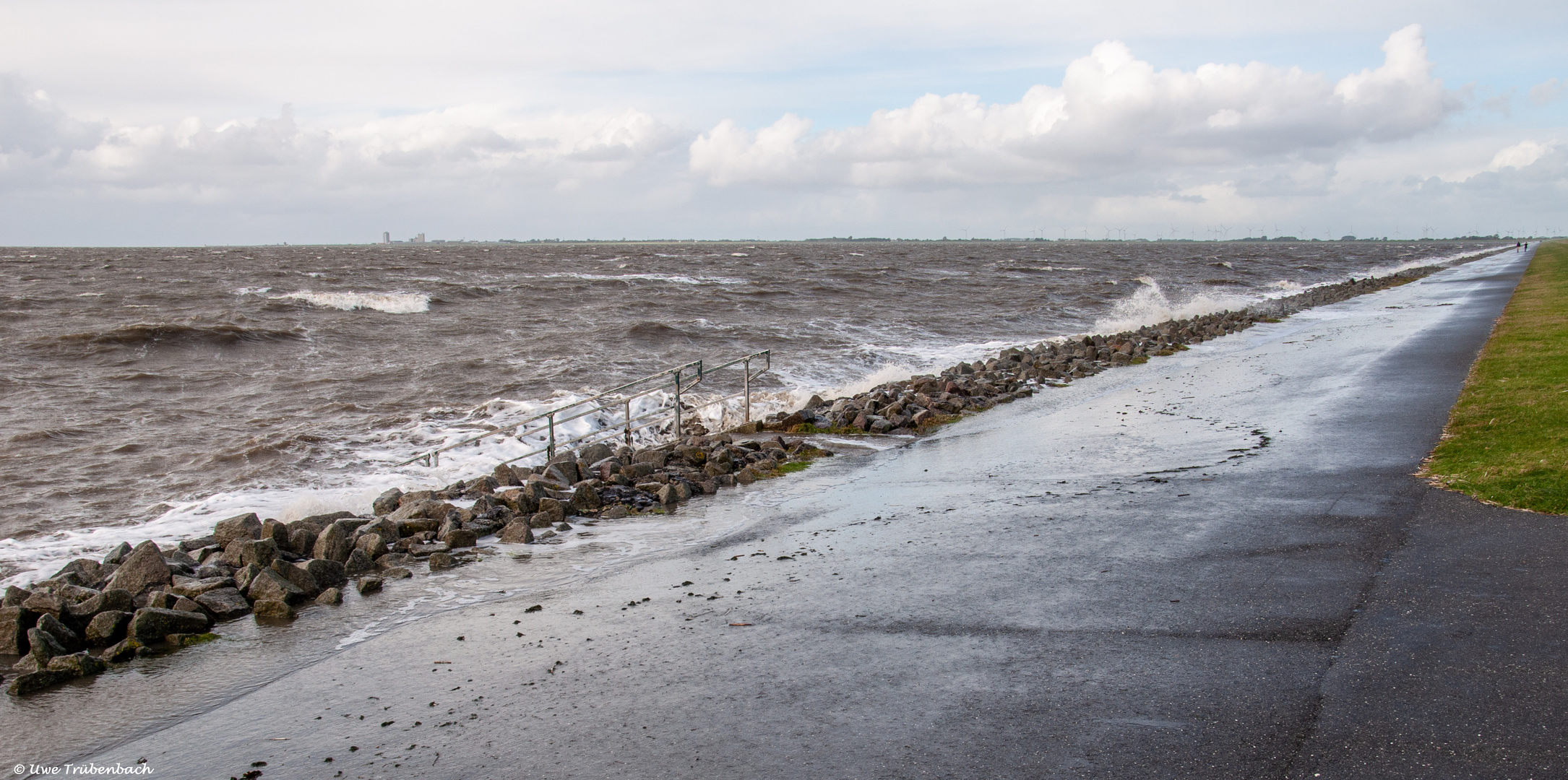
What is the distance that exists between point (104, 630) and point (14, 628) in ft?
1.67

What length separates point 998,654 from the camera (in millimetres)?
5219

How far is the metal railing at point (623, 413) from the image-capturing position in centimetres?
1177

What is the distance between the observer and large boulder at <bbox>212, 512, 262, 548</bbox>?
8.24 metres

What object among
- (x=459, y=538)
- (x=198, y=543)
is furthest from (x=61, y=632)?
(x=459, y=538)

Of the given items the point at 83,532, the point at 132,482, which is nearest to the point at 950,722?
the point at 83,532

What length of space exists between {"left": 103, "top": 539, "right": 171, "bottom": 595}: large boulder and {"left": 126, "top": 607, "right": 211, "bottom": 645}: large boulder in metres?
0.84

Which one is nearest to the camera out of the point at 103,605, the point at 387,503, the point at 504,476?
the point at 103,605

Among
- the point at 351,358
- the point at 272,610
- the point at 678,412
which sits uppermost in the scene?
the point at 678,412

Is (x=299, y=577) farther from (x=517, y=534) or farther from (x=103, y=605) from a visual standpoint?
(x=517, y=534)

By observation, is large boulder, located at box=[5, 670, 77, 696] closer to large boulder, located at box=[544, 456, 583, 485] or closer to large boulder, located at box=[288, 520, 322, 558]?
large boulder, located at box=[288, 520, 322, 558]

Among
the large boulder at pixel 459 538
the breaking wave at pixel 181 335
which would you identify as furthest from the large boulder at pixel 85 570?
the breaking wave at pixel 181 335

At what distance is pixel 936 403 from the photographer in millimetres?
14805

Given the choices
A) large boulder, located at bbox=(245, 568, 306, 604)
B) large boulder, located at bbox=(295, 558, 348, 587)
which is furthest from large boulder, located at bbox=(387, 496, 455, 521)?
large boulder, located at bbox=(245, 568, 306, 604)

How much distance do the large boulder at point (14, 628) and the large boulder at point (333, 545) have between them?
1844mm
